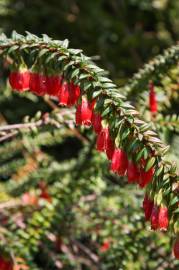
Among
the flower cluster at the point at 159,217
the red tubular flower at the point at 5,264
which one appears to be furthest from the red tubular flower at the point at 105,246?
the flower cluster at the point at 159,217

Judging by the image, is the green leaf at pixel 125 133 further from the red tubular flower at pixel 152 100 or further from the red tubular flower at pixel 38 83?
the red tubular flower at pixel 152 100

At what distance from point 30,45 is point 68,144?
2639mm

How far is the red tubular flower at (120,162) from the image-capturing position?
1554 mm

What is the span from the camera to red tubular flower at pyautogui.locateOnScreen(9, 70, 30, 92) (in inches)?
69.9

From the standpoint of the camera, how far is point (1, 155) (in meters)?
3.26

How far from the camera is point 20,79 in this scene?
178 cm

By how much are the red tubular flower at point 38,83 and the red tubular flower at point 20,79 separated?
0.08 ft

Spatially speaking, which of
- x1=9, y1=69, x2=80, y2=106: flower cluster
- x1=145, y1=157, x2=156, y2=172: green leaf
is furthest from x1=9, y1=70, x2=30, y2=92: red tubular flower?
x1=145, y1=157, x2=156, y2=172: green leaf

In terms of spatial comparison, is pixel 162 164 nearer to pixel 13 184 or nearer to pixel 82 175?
pixel 82 175

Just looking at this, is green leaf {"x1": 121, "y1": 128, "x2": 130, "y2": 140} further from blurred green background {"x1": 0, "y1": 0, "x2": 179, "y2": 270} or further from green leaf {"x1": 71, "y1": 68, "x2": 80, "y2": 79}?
blurred green background {"x1": 0, "y1": 0, "x2": 179, "y2": 270}

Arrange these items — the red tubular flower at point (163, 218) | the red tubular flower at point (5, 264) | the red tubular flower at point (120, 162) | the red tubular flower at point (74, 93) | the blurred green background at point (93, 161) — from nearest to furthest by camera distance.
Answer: the red tubular flower at point (163, 218)
the red tubular flower at point (120, 162)
the red tubular flower at point (74, 93)
the red tubular flower at point (5, 264)
the blurred green background at point (93, 161)

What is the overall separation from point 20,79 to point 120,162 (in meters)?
0.43

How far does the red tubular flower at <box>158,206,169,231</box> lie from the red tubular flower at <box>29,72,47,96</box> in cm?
52

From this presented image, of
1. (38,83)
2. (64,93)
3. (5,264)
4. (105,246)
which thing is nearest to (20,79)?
(38,83)
